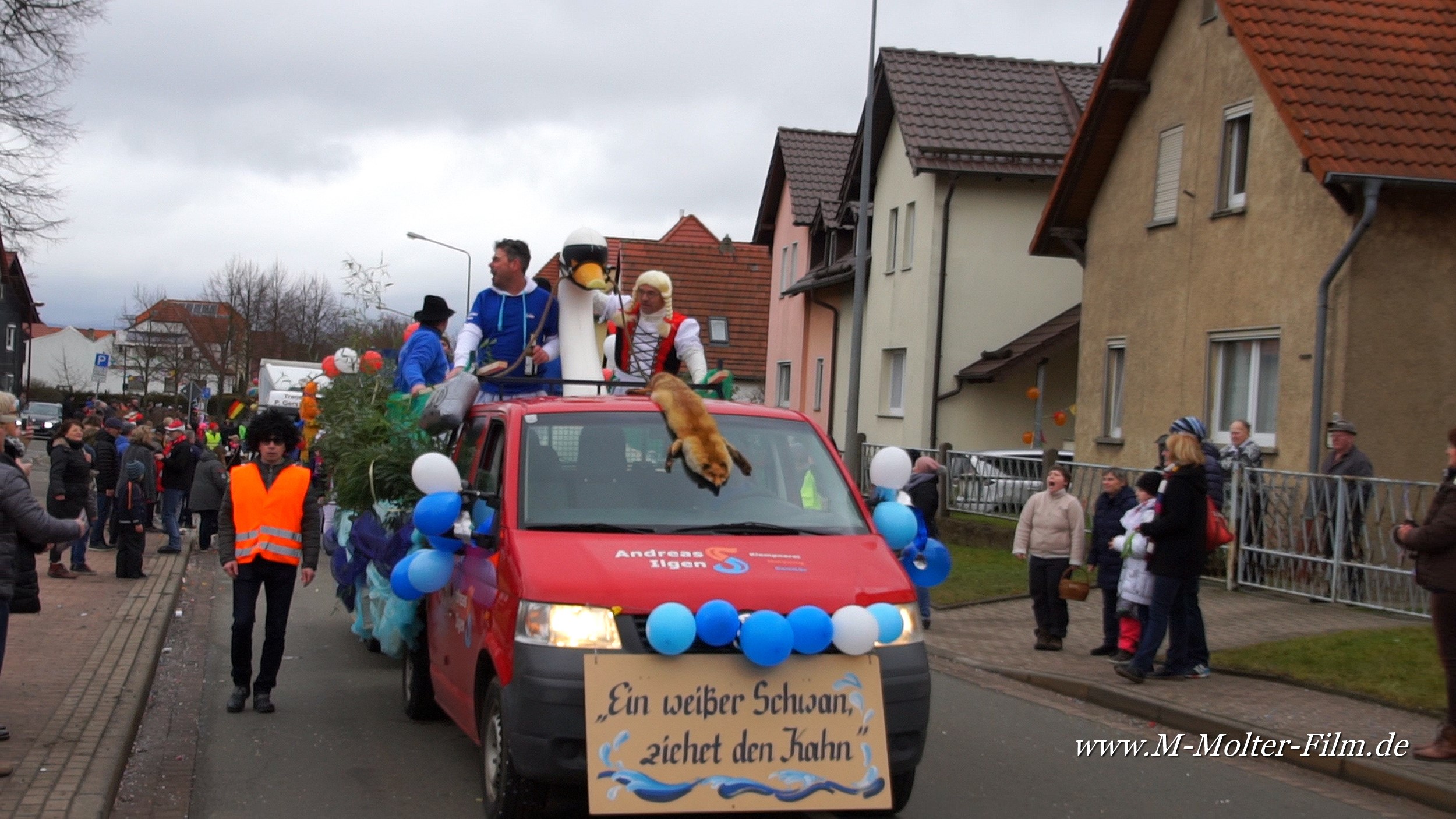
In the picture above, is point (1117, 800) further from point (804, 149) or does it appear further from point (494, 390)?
point (804, 149)

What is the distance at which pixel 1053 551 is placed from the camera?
1205 centimetres

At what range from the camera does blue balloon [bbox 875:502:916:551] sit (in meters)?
6.77

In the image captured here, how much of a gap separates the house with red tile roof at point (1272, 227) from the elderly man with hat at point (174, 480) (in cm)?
1279

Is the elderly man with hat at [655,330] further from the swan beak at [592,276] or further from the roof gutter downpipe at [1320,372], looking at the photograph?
the roof gutter downpipe at [1320,372]

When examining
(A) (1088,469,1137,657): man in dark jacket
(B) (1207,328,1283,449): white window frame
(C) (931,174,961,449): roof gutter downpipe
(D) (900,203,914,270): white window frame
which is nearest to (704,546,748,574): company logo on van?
(A) (1088,469,1137,657): man in dark jacket

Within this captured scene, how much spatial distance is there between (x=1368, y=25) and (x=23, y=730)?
16.3 m

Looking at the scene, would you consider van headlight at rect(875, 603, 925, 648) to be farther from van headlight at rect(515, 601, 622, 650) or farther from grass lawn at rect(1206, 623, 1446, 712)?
grass lawn at rect(1206, 623, 1446, 712)

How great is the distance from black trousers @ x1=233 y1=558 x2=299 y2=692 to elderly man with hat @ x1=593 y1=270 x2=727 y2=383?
2.37m

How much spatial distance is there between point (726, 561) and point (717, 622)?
43 cm

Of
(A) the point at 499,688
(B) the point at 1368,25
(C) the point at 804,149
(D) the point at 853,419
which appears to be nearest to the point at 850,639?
(A) the point at 499,688

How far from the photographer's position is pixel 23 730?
7523 mm

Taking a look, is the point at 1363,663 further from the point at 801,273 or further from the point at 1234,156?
the point at 801,273

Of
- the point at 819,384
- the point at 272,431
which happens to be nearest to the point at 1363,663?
the point at 272,431

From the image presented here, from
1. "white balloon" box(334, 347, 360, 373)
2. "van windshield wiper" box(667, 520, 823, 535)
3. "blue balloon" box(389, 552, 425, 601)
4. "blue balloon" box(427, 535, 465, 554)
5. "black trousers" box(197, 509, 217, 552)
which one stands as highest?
"white balloon" box(334, 347, 360, 373)
